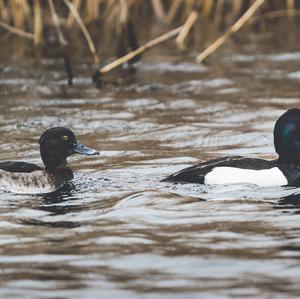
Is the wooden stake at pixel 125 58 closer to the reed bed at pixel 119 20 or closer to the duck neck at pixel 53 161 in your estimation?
the reed bed at pixel 119 20

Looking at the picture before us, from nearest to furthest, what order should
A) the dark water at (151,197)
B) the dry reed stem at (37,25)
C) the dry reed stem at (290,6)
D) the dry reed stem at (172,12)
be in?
the dark water at (151,197) → the dry reed stem at (37,25) → the dry reed stem at (290,6) → the dry reed stem at (172,12)

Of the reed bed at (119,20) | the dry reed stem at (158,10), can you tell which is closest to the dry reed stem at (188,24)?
the reed bed at (119,20)

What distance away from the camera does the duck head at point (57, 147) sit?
32.6 feet

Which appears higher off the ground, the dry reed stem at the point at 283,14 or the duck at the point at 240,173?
the dry reed stem at the point at 283,14

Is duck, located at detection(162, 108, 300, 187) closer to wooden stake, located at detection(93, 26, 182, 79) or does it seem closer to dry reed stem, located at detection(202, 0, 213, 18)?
wooden stake, located at detection(93, 26, 182, 79)

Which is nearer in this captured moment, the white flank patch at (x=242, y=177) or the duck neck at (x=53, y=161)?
the white flank patch at (x=242, y=177)

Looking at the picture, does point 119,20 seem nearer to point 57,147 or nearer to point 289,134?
point 57,147

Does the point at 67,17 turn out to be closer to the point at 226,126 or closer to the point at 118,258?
the point at 226,126

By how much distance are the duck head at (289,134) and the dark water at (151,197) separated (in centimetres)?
65

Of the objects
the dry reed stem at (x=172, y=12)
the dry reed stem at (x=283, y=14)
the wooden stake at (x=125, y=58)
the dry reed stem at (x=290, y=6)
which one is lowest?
the wooden stake at (x=125, y=58)

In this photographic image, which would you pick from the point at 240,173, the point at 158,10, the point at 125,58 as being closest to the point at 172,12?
the point at 158,10

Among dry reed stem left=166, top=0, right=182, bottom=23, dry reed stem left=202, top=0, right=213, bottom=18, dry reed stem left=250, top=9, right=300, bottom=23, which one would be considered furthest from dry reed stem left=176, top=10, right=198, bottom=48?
dry reed stem left=250, top=9, right=300, bottom=23

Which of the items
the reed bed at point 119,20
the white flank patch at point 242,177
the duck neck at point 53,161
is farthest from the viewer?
the reed bed at point 119,20

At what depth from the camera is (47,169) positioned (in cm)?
995
